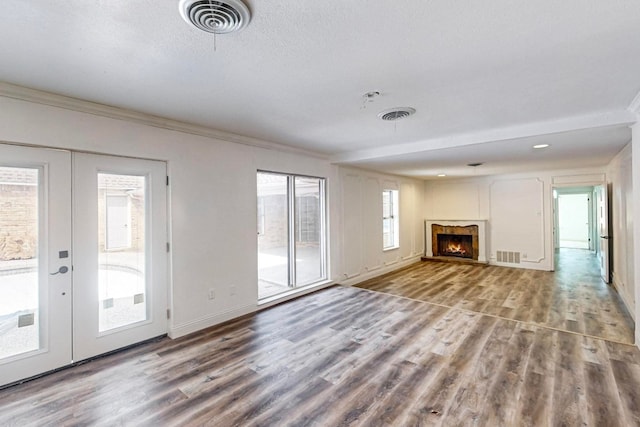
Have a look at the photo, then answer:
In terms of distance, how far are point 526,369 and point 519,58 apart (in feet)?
8.27

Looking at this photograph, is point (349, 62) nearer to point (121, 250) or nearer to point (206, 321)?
point (121, 250)

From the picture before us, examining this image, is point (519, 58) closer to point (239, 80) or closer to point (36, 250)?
point (239, 80)

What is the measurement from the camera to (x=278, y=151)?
4.58 meters

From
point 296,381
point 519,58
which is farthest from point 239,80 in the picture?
point 296,381

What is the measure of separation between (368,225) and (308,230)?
1.68 metres

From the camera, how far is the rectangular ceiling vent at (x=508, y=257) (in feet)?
23.5

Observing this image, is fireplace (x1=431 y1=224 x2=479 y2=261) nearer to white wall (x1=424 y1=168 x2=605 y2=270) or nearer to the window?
white wall (x1=424 y1=168 x2=605 y2=270)

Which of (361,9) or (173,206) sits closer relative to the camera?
(361,9)

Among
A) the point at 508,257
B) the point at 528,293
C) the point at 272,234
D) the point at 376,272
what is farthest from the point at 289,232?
the point at 508,257

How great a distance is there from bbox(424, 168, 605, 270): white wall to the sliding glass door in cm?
459

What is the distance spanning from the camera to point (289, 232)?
4.93 m

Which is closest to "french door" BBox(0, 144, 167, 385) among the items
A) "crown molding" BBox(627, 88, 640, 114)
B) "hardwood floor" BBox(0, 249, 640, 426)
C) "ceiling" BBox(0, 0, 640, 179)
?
"hardwood floor" BBox(0, 249, 640, 426)

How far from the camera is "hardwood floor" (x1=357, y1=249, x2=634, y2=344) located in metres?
3.76

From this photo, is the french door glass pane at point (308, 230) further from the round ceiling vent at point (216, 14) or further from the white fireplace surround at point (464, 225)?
the white fireplace surround at point (464, 225)
